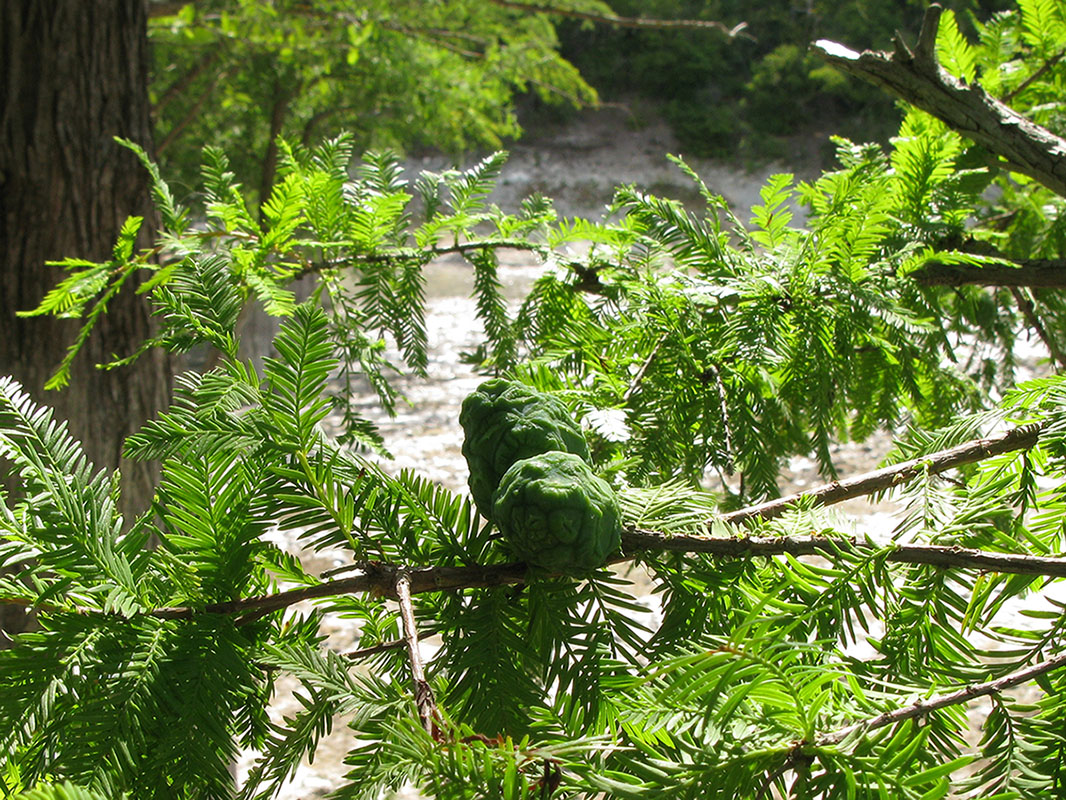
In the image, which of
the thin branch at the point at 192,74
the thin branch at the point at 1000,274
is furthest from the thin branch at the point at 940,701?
the thin branch at the point at 192,74

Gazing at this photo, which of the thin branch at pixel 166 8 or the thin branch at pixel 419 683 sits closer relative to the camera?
the thin branch at pixel 419 683

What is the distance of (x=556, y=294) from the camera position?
825mm

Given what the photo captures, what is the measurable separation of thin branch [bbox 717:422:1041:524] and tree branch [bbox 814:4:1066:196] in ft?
1.42

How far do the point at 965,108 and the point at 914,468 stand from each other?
20.2 inches

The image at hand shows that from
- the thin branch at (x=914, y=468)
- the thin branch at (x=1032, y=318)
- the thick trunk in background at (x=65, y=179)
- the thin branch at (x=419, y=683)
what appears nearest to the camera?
the thin branch at (x=419, y=683)

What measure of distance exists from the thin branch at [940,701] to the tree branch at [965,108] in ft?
1.99

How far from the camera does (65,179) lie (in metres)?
1.52

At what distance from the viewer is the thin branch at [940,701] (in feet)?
0.93

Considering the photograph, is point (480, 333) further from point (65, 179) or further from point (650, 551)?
point (650, 551)

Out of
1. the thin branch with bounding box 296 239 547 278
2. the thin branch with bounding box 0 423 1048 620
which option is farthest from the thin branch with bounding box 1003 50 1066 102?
the thin branch with bounding box 0 423 1048 620

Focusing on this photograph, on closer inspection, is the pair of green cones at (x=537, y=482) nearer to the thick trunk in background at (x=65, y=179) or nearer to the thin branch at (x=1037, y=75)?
the thin branch at (x=1037, y=75)

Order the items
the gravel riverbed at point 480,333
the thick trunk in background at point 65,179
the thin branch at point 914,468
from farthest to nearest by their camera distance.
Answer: the gravel riverbed at point 480,333, the thick trunk in background at point 65,179, the thin branch at point 914,468

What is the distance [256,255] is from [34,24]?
1.28 metres

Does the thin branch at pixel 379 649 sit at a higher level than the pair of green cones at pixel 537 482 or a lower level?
lower
